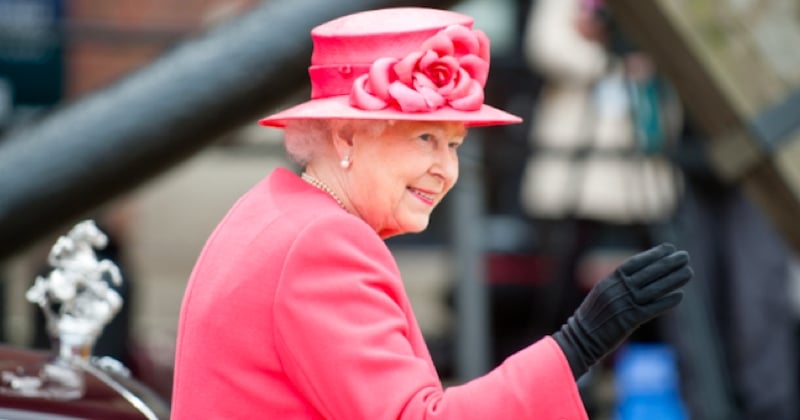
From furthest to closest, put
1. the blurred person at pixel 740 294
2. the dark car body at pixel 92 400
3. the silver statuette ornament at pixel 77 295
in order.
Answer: the blurred person at pixel 740 294 < the silver statuette ornament at pixel 77 295 < the dark car body at pixel 92 400

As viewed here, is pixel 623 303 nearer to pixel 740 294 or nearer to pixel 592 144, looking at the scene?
pixel 740 294

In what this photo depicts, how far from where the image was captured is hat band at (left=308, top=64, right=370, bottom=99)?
2221mm

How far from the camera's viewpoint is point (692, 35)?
13.0 ft

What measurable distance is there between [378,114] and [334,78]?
14 cm

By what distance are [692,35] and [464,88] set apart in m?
1.91

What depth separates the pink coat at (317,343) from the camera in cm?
202

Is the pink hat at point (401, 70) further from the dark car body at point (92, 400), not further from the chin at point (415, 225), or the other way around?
the dark car body at point (92, 400)

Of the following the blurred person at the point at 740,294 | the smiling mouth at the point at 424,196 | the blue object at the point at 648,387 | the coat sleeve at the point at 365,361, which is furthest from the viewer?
the blue object at the point at 648,387

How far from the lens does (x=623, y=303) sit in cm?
206

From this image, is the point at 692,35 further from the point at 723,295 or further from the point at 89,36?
the point at 89,36

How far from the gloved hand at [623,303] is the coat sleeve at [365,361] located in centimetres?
5

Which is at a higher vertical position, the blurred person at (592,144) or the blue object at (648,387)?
the blurred person at (592,144)

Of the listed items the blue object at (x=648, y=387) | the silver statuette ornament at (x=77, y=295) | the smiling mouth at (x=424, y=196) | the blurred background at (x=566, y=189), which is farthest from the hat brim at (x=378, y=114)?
→ the blue object at (x=648, y=387)

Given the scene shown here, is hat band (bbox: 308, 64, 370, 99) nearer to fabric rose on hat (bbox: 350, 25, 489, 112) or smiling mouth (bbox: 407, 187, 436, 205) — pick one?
fabric rose on hat (bbox: 350, 25, 489, 112)
